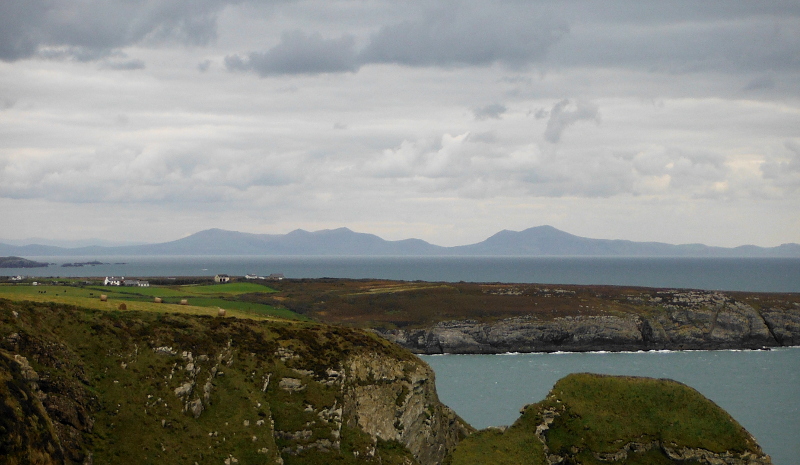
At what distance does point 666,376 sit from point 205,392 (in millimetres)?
89983

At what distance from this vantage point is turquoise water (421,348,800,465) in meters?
85.7

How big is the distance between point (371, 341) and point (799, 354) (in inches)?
4840

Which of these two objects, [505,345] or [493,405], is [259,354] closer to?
[493,405]

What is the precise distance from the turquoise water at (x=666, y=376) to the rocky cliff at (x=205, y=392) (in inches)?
1171

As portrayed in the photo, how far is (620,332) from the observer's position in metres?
154

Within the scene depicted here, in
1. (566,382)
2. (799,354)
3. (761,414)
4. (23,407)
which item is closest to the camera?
(23,407)

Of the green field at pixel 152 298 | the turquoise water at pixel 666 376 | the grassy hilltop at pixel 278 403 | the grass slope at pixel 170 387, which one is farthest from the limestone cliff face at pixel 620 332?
the grass slope at pixel 170 387

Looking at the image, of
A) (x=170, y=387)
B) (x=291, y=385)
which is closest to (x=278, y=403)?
(x=291, y=385)

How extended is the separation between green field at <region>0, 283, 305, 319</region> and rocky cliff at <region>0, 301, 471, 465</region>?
770 cm

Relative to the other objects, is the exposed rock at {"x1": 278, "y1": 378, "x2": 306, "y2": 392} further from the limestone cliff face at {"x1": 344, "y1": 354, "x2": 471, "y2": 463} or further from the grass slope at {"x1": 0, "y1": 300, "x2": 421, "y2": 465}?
the limestone cliff face at {"x1": 344, "y1": 354, "x2": 471, "y2": 463}

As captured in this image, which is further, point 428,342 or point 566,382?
point 428,342

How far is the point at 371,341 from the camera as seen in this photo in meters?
63.4

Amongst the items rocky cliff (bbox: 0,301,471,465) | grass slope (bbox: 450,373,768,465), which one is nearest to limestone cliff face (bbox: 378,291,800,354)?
rocky cliff (bbox: 0,301,471,465)

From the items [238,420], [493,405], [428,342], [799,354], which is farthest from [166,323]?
[799,354]
